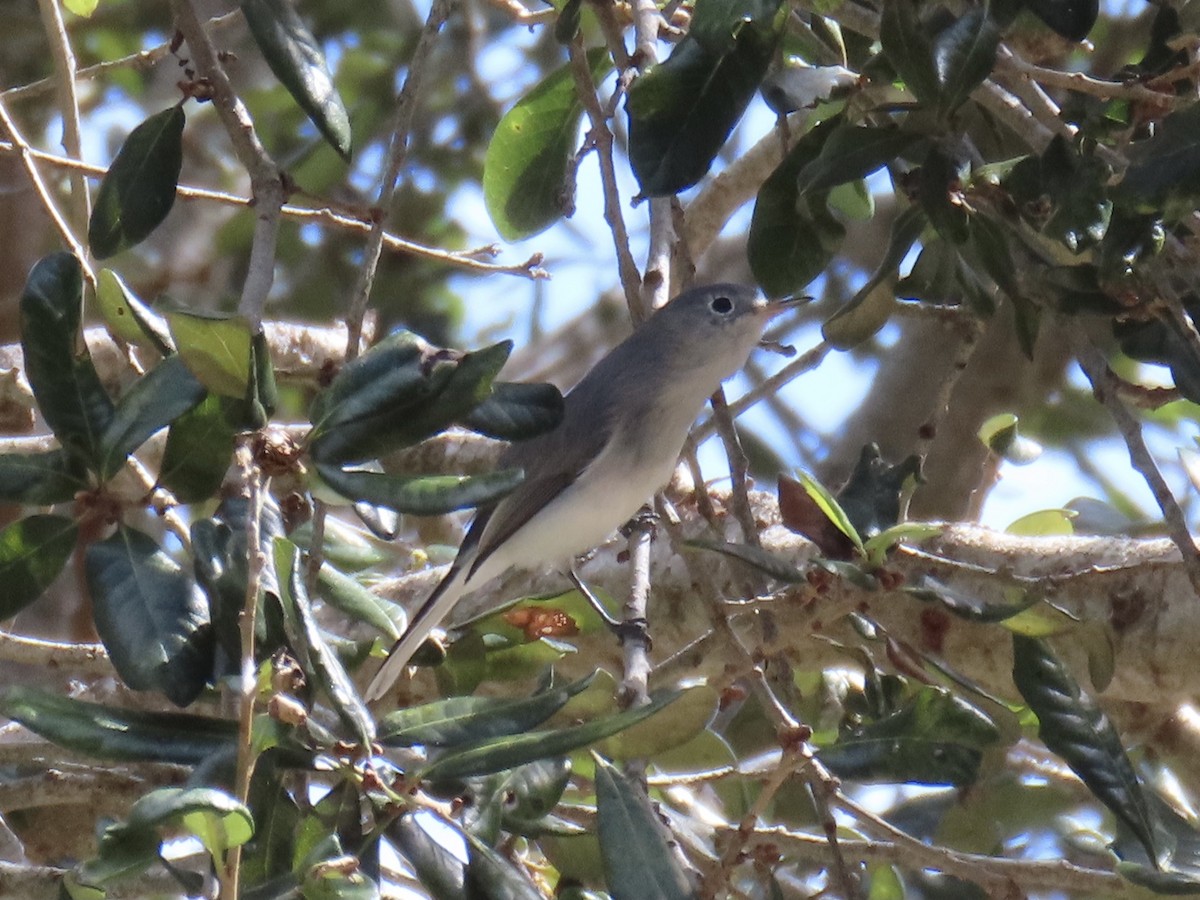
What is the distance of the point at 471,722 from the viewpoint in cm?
139

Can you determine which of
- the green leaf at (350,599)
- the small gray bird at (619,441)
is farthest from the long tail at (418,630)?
the green leaf at (350,599)

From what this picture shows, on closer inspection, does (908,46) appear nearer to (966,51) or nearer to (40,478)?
(966,51)

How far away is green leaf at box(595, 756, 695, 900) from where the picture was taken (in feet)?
4.52

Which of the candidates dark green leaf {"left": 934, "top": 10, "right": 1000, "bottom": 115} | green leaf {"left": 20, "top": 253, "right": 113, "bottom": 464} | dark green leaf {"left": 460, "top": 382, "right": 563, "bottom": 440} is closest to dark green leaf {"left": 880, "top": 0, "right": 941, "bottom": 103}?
dark green leaf {"left": 934, "top": 10, "right": 1000, "bottom": 115}

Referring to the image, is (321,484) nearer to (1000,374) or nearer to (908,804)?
(908,804)

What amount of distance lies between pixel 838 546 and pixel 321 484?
60 cm

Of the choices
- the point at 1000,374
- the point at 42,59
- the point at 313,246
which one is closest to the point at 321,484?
the point at 1000,374

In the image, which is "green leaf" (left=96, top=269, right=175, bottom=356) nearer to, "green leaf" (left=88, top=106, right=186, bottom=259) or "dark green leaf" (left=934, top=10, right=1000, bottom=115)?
"green leaf" (left=88, top=106, right=186, bottom=259)

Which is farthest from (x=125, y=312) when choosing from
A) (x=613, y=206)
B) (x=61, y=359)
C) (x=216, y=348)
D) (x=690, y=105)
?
(x=613, y=206)

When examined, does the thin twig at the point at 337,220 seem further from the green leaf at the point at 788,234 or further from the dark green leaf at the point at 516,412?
the dark green leaf at the point at 516,412

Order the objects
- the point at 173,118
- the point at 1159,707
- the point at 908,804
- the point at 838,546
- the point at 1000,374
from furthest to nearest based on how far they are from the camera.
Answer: the point at 1000,374
the point at 908,804
the point at 1159,707
the point at 173,118
the point at 838,546

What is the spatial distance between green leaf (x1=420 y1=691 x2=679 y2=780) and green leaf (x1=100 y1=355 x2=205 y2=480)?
0.42 metres

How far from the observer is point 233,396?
1.36 m

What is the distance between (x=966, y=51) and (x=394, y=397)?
2.33 feet
